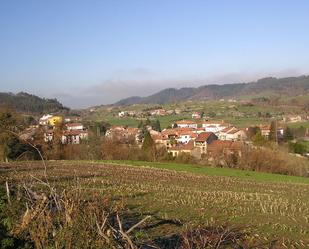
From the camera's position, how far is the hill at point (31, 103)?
135962 millimetres

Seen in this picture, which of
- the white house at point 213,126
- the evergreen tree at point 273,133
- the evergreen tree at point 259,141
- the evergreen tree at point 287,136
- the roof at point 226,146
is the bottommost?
the white house at point 213,126

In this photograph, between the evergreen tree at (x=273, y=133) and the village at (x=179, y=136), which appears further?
the evergreen tree at (x=273, y=133)

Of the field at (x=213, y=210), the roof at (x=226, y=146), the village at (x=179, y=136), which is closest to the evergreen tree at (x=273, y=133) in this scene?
the village at (x=179, y=136)

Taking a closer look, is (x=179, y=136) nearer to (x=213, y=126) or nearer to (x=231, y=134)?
(x=231, y=134)

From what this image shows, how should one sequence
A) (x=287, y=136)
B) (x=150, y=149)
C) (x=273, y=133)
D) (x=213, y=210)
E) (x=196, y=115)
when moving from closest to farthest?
(x=213, y=210) → (x=150, y=149) → (x=273, y=133) → (x=287, y=136) → (x=196, y=115)

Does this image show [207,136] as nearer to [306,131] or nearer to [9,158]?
[306,131]

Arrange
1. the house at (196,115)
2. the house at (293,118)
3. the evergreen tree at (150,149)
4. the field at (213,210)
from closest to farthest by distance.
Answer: the field at (213,210) → the evergreen tree at (150,149) → the house at (293,118) → the house at (196,115)

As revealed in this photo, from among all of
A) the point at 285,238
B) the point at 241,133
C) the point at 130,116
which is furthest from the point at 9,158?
the point at 130,116

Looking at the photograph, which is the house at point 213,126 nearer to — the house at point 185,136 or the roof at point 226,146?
the house at point 185,136

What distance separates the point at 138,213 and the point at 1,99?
135 metres

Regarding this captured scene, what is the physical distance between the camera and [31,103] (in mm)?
145000

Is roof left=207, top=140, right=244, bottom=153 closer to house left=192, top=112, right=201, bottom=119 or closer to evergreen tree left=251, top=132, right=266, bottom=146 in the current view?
evergreen tree left=251, top=132, right=266, bottom=146

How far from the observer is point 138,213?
53.1ft

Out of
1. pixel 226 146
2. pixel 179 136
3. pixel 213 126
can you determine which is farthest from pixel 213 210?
pixel 213 126
